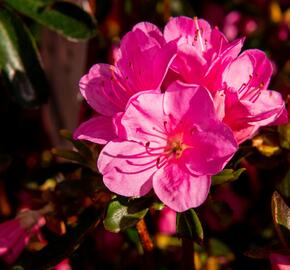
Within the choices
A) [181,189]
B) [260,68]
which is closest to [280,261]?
[181,189]

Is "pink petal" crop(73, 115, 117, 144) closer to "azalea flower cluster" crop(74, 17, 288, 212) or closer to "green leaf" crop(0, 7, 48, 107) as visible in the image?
"azalea flower cluster" crop(74, 17, 288, 212)

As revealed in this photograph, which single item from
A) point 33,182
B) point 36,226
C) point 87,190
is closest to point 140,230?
Answer: point 87,190

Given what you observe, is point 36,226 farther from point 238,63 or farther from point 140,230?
point 238,63

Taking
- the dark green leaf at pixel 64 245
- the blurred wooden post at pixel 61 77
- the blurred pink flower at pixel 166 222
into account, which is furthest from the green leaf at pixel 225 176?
the blurred wooden post at pixel 61 77

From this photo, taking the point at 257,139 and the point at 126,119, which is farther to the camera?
the point at 257,139

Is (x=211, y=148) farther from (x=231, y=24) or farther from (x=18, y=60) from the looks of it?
(x=231, y=24)

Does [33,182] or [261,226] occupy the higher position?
[33,182]

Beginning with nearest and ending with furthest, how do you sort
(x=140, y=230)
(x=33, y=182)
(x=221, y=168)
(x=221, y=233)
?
1. (x=221, y=168)
2. (x=140, y=230)
3. (x=33, y=182)
4. (x=221, y=233)

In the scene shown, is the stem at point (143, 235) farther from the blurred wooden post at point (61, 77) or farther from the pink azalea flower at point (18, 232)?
the blurred wooden post at point (61, 77)
